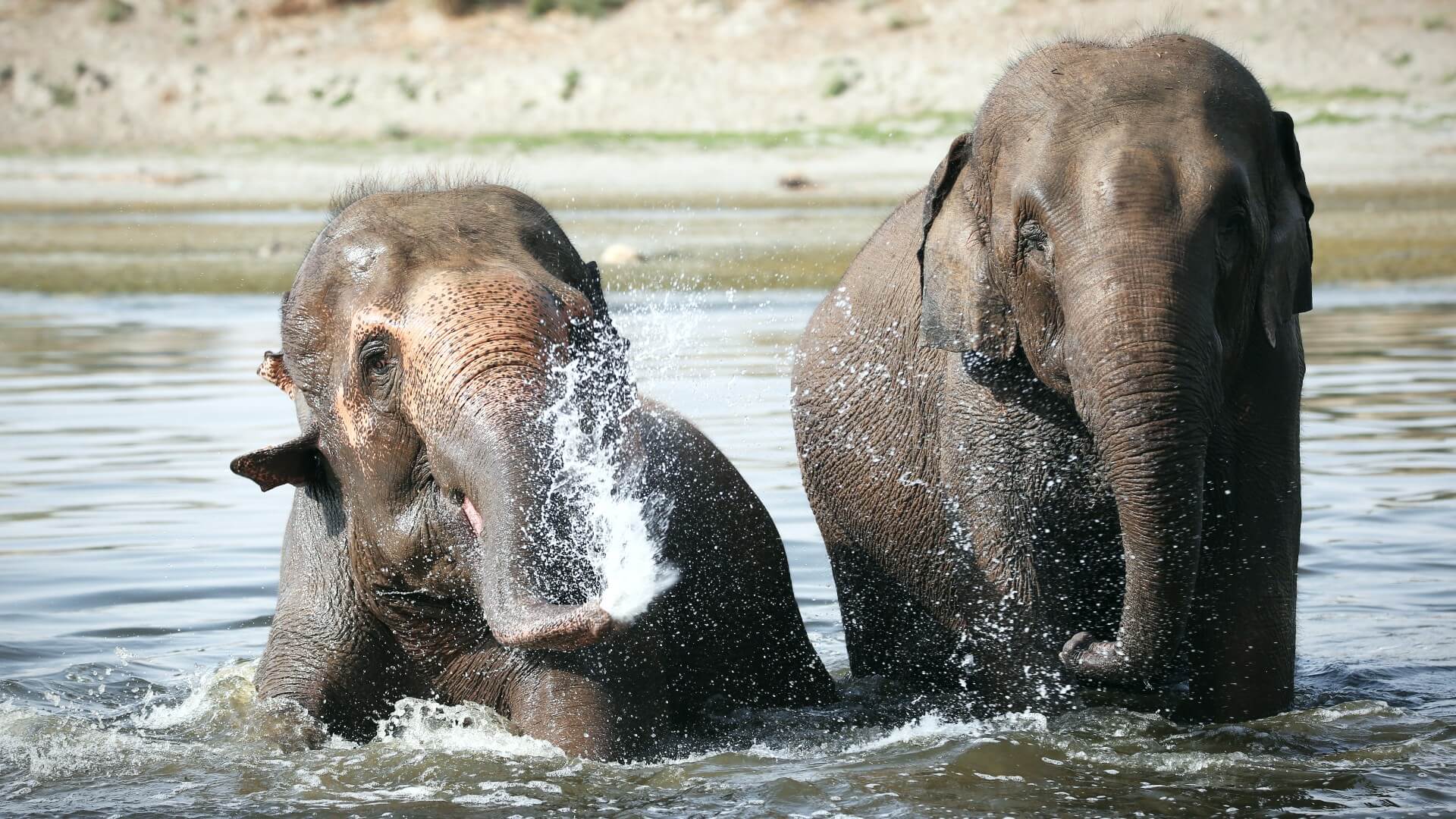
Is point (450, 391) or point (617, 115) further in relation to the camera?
point (617, 115)

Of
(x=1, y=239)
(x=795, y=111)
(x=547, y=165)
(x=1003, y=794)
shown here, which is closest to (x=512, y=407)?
(x=1003, y=794)

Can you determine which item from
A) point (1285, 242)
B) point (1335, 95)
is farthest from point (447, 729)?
point (1335, 95)

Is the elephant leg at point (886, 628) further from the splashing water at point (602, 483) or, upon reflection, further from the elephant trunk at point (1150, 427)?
the splashing water at point (602, 483)

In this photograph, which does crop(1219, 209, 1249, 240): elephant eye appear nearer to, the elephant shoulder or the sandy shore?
the elephant shoulder

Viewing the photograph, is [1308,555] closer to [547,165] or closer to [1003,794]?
[1003,794]

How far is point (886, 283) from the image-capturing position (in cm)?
662

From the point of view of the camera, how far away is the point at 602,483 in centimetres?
491

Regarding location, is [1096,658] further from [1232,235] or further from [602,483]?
[602,483]

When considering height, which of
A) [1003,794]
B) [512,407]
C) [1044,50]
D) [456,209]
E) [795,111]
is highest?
[795,111]

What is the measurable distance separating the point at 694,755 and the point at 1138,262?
181 cm

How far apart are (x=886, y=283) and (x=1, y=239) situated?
71.2ft

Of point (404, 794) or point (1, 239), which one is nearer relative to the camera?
point (404, 794)

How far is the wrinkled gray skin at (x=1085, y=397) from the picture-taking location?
5.12 m

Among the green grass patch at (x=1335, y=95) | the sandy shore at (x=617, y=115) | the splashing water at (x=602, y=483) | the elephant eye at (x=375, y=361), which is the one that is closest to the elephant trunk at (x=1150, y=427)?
the splashing water at (x=602, y=483)
